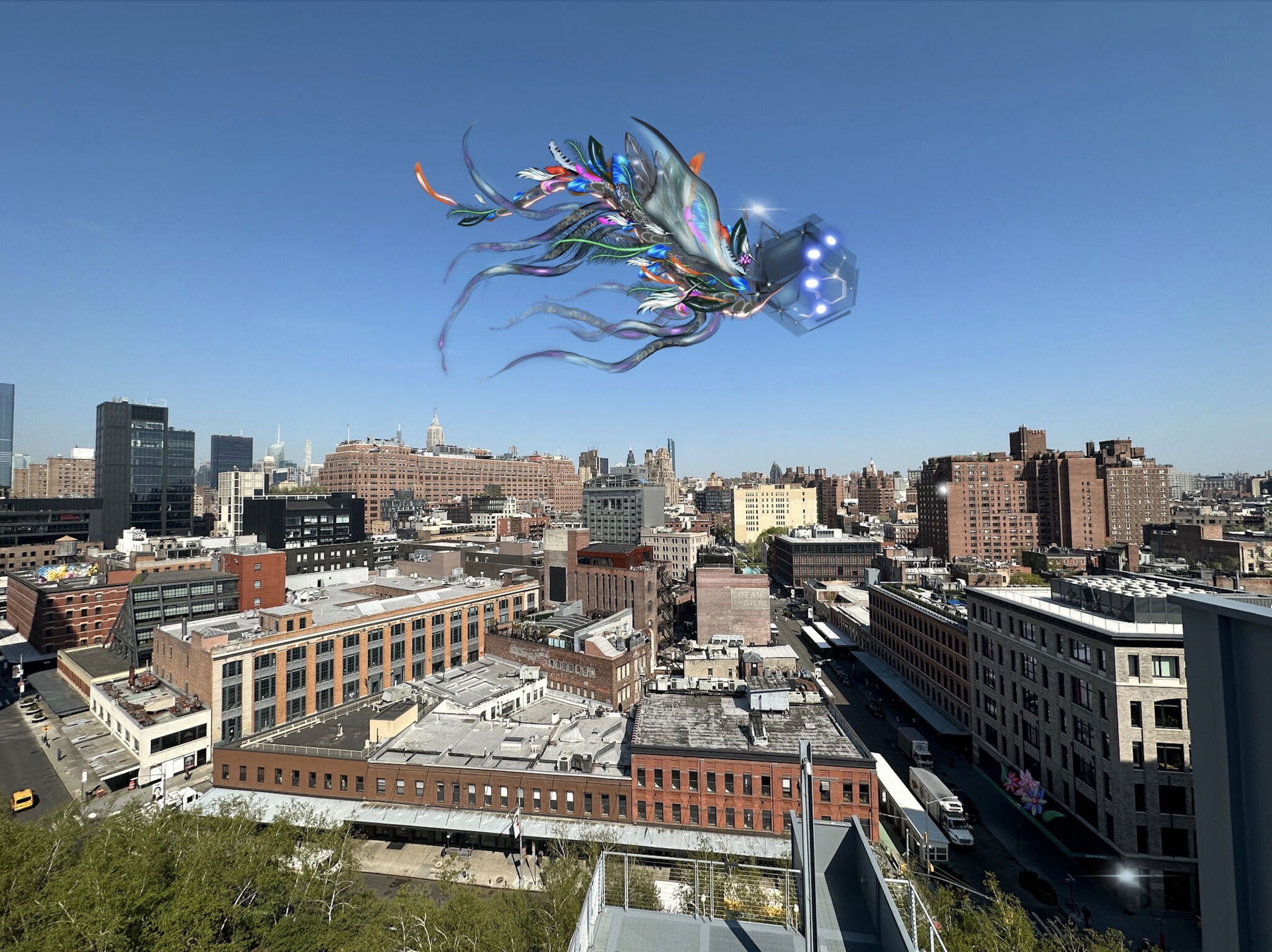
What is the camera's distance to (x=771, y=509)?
144125mm

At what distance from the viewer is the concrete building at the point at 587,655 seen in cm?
4062

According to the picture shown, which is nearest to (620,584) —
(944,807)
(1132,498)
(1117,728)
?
(944,807)

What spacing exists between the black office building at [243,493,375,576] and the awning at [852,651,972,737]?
205 feet

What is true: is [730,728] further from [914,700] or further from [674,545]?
[674,545]

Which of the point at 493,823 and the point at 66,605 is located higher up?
the point at 66,605

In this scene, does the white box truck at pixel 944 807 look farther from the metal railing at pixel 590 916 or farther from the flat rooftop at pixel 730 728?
the metal railing at pixel 590 916

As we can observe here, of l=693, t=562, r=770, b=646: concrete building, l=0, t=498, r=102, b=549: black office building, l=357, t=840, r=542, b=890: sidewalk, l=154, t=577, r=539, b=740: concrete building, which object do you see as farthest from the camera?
l=0, t=498, r=102, b=549: black office building

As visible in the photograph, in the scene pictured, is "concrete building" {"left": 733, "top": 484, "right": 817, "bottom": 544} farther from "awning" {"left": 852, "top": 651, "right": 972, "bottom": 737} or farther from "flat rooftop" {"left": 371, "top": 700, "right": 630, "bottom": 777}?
"flat rooftop" {"left": 371, "top": 700, "right": 630, "bottom": 777}

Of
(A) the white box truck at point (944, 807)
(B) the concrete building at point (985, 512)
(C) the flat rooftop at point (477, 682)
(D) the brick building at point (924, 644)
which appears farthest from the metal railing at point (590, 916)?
(B) the concrete building at point (985, 512)

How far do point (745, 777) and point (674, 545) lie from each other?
7419cm

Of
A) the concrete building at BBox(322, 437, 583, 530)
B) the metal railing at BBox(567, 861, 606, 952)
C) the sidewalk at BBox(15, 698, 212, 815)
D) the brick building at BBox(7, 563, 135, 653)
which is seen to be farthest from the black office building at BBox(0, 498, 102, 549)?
the metal railing at BBox(567, 861, 606, 952)

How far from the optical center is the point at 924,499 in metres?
104

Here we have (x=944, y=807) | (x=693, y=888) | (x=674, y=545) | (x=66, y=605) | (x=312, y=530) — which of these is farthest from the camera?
(x=674, y=545)

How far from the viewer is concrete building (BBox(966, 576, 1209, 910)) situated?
77.0ft
